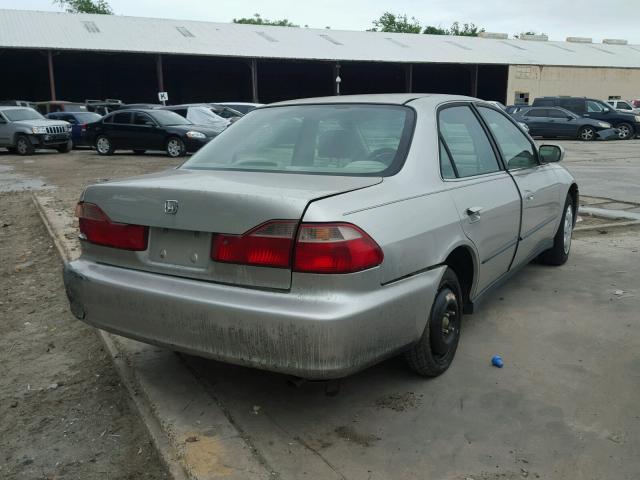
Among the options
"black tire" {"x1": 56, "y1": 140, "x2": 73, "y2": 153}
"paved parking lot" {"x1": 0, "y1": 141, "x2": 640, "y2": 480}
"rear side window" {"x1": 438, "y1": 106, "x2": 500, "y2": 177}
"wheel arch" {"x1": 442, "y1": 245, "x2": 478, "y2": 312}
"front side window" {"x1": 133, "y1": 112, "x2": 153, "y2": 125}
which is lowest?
"black tire" {"x1": 56, "y1": 140, "x2": 73, "y2": 153}

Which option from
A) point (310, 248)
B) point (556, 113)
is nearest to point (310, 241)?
point (310, 248)

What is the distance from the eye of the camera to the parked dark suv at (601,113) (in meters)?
25.1

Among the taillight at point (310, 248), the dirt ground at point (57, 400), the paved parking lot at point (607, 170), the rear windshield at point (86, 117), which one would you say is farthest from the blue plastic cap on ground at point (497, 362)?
the rear windshield at point (86, 117)

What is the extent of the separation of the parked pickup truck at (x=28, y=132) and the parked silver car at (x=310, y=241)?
1749 centimetres

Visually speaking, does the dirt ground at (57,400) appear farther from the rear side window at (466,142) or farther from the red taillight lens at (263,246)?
the rear side window at (466,142)

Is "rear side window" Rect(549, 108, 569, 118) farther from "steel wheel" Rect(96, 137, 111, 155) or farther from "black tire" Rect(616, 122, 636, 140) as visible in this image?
"steel wheel" Rect(96, 137, 111, 155)

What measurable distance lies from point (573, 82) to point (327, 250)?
47265mm

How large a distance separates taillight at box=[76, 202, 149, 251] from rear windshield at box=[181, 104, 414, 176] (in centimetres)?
68

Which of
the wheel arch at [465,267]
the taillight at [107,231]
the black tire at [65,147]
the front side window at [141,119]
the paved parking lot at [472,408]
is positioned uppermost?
the taillight at [107,231]

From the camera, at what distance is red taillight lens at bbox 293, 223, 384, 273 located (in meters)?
2.54

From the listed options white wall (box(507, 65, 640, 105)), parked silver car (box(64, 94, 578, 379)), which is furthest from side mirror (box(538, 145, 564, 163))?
white wall (box(507, 65, 640, 105))

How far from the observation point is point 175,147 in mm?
17438

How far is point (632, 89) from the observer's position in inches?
1829

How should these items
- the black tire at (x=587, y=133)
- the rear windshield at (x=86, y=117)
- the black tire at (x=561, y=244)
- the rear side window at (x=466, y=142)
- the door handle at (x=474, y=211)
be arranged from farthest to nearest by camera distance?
the black tire at (x=587, y=133)
the rear windshield at (x=86, y=117)
the black tire at (x=561, y=244)
the rear side window at (x=466, y=142)
the door handle at (x=474, y=211)
